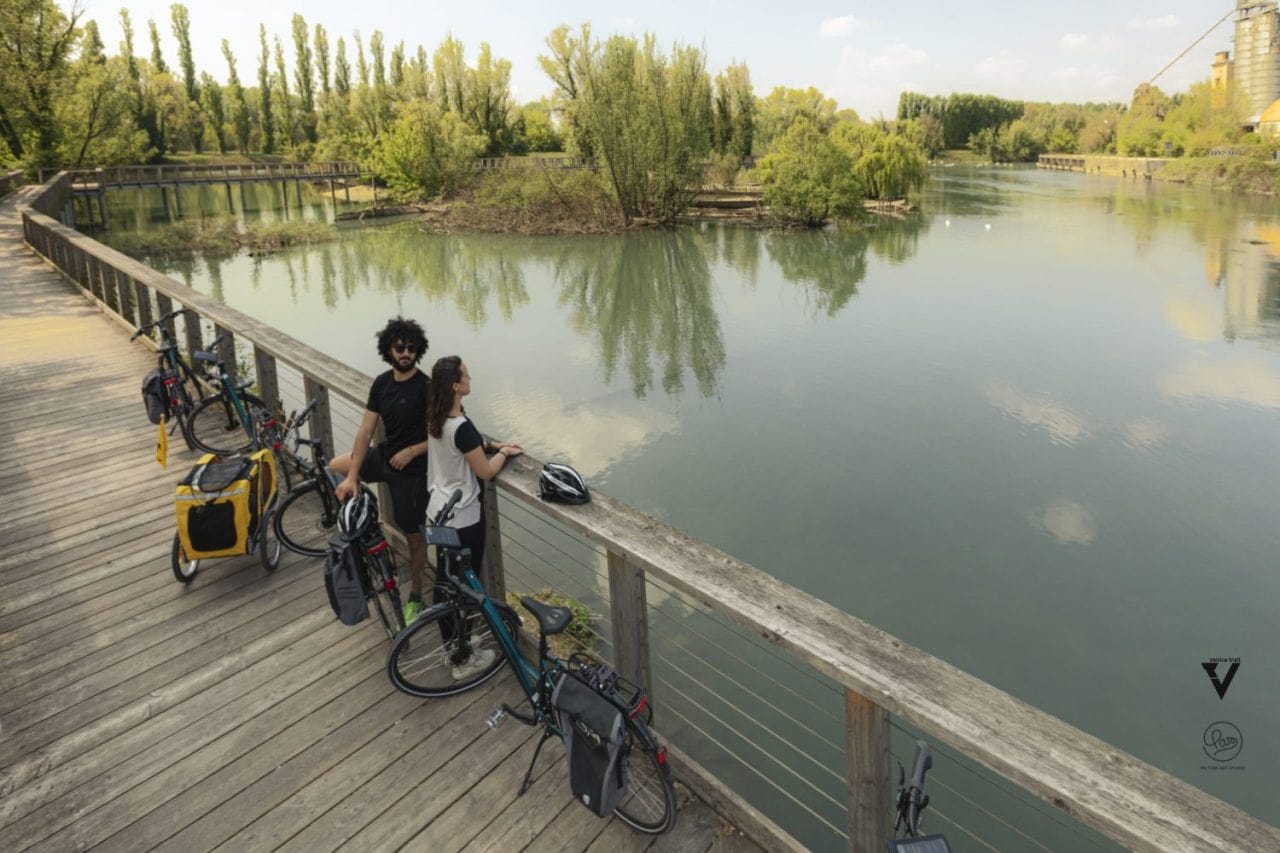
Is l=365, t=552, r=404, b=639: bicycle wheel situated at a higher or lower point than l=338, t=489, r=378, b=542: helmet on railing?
lower

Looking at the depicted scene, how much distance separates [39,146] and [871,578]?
40331 millimetres

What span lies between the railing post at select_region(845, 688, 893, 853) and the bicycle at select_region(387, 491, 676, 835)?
591mm

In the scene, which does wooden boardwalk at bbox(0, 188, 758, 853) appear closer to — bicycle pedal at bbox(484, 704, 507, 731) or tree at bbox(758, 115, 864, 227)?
bicycle pedal at bbox(484, 704, 507, 731)

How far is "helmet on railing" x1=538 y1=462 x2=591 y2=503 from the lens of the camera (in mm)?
2777

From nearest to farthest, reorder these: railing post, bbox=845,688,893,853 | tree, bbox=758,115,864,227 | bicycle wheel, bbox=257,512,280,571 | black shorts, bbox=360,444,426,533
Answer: railing post, bbox=845,688,893,853, black shorts, bbox=360,444,426,533, bicycle wheel, bbox=257,512,280,571, tree, bbox=758,115,864,227

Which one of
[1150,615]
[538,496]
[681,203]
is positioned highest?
[681,203]

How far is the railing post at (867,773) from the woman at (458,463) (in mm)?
1587

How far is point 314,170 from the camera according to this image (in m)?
50.3

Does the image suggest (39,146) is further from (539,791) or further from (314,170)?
(539,791)

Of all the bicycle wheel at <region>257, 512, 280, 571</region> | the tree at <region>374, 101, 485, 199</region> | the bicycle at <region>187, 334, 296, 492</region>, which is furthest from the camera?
the tree at <region>374, 101, 485, 199</region>

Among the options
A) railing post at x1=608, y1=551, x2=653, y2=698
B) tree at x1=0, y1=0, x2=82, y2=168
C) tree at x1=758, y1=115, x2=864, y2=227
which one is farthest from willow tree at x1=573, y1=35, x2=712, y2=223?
railing post at x1=608, y1=551, x2=653, y2=698

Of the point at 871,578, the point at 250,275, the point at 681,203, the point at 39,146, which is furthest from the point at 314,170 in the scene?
the point at 871,578

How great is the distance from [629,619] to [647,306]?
1831 centimetres

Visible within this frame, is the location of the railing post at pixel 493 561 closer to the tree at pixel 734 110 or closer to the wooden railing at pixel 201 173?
the wooden railing at pixel 201 173
